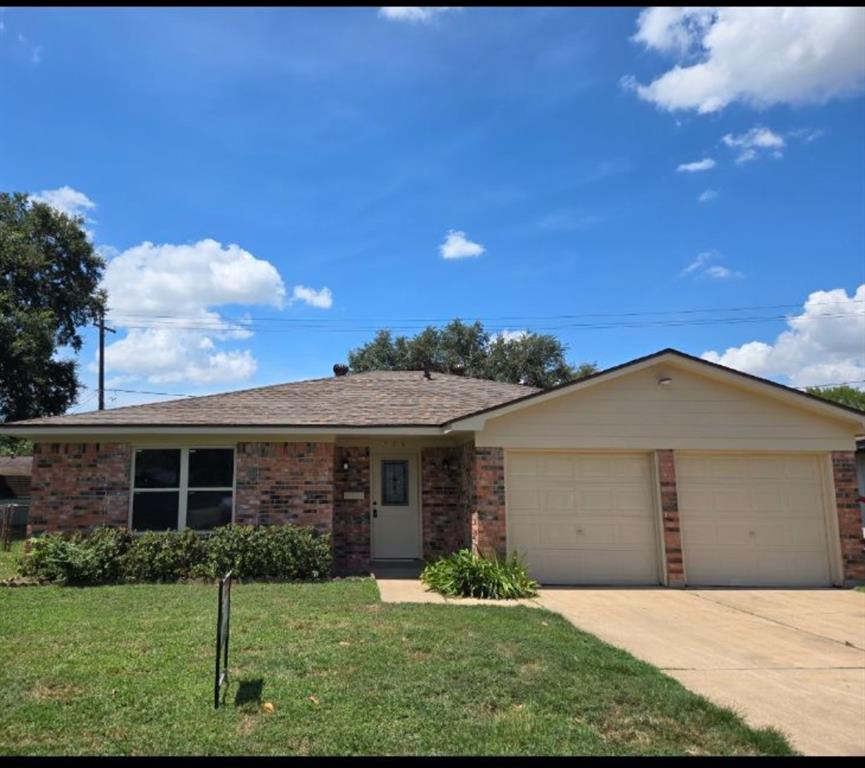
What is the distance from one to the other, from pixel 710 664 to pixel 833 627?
112 inches

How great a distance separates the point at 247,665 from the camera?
566 cm

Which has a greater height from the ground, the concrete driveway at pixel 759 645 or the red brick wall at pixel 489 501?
the red brick wall at pixel 489 501

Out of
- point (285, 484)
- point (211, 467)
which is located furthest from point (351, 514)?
point (211, 467)

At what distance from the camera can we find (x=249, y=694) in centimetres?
489

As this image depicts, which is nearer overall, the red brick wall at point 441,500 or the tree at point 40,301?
the red brick wall at point 441,500

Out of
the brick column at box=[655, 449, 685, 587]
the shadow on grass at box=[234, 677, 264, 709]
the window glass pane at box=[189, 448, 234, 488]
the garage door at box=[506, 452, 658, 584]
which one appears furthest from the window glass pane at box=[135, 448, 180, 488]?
the brick column at box=[655, 449, 685, 587]

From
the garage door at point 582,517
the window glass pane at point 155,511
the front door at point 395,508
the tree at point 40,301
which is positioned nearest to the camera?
the garage door at point 582,517

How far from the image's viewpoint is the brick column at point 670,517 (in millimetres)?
11031

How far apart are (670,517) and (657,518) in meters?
0.22

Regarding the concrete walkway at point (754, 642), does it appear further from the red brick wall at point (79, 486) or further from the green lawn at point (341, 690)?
the red brick wall at point (79, 486)

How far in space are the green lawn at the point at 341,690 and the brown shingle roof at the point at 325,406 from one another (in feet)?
13.5

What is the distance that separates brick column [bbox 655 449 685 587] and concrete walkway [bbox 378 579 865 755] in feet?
1.51

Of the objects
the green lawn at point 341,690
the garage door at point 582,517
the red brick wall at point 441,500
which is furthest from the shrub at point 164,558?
the garage door at point 582,517

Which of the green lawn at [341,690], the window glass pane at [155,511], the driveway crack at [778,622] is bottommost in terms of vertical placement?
the driveway crack at [778,622]
